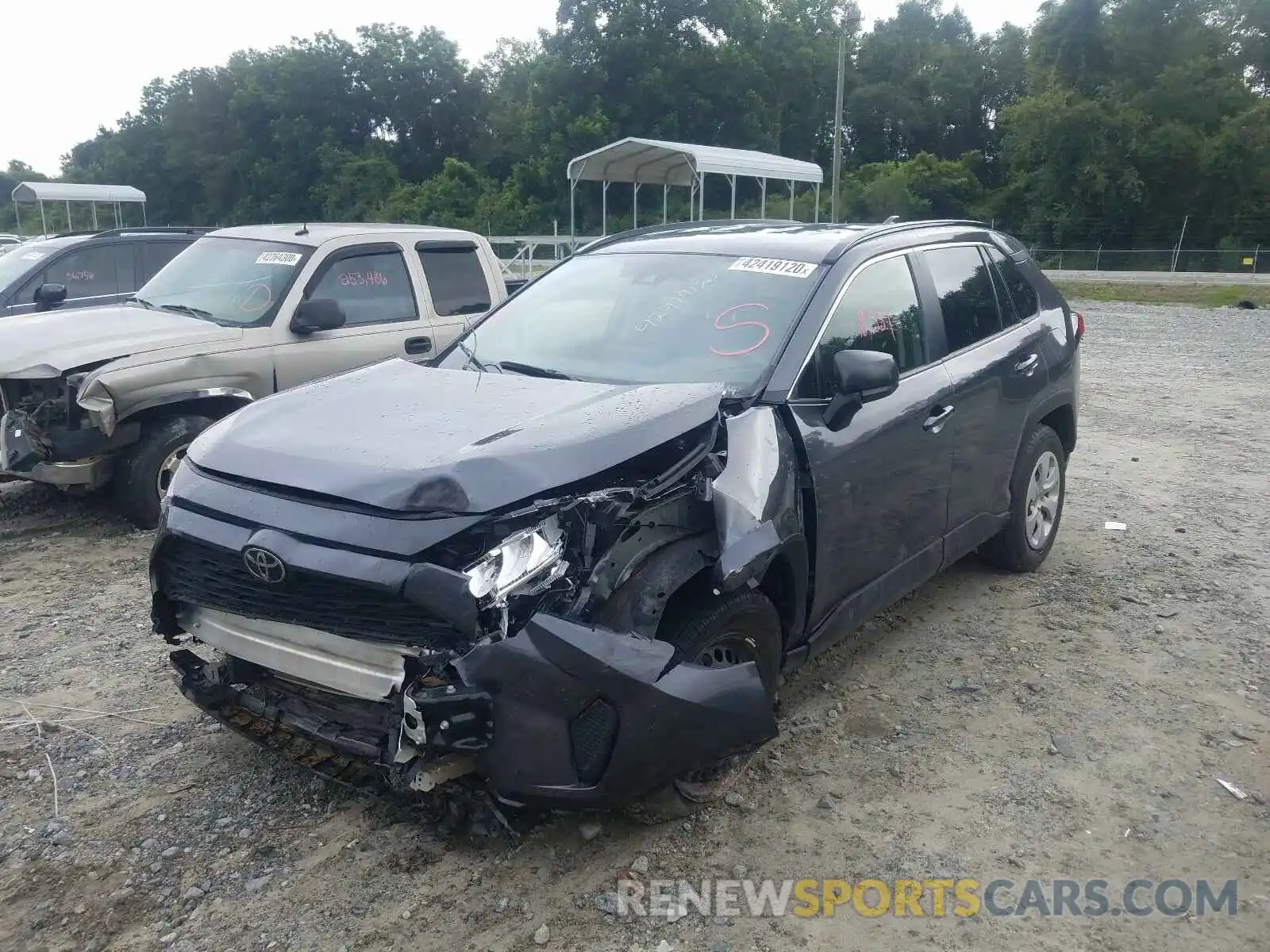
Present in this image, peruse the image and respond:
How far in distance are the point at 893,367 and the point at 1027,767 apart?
1532 millimetres

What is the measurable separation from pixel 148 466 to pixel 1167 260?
39963 millimetres

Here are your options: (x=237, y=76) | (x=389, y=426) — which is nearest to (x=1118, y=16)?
(x=237, y=76)

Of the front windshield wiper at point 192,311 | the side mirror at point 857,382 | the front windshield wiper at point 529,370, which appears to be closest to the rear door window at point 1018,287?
the side mirror at point 857,382

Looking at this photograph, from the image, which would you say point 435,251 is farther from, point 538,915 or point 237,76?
point 237,76

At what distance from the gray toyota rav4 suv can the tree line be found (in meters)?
32.2

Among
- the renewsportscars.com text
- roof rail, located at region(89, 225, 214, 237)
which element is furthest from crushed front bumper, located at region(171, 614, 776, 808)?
roof rail, located at region(89, 225, 214, 237)

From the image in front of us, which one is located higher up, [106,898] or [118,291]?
[118,291]

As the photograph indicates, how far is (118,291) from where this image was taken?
9.57 meters

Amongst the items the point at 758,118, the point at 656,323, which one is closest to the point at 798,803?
the point at 656,323

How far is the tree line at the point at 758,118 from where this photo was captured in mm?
43219

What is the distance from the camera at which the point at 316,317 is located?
6492 millimetres

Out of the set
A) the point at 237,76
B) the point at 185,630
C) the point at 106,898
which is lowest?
the point at 106,898

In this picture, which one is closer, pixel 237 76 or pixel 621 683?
pixel 621 683

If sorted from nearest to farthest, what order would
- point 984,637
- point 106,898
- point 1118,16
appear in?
point 106,898 → point 984,637 → point 1118,16
